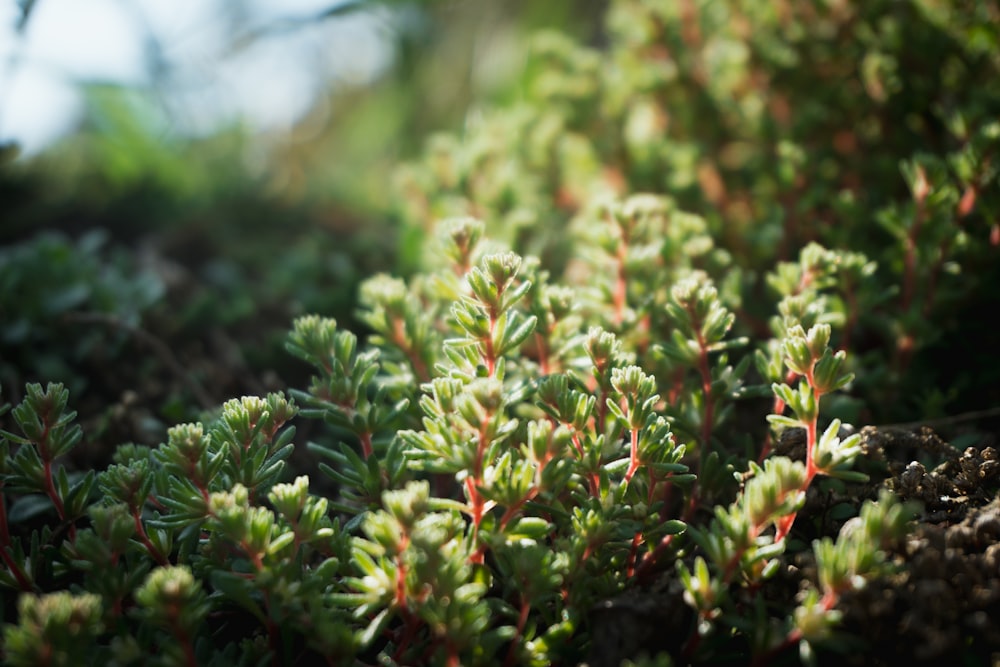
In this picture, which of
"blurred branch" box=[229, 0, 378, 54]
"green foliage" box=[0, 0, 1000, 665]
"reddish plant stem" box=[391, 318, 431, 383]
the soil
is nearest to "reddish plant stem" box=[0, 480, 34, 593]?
"green foliage" box=[0, 0, 1000, 665]

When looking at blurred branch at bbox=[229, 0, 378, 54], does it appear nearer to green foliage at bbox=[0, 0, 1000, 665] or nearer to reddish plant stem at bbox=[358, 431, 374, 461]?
green foliage at bbox=[0, 0, 1000, 665]

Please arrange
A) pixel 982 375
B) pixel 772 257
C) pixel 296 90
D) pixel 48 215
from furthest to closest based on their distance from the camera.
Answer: pixel 296 90
pixel 48 215
pixel 772 257
pixel 982 375

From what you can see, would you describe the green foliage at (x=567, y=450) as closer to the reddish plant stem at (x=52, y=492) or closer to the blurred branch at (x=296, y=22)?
the reddish plant stem at (x=52, y=492)

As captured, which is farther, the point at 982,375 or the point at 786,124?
the point at 786,124

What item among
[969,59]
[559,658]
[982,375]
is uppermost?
[969,59]

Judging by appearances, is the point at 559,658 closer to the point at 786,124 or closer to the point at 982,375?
the point at 982,375

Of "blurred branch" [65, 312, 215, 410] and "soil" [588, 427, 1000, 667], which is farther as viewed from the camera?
"blurred branch" [65, 312, 215, 410]

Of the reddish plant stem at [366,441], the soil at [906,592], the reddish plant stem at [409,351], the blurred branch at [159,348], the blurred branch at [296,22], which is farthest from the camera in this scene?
the blurred branch at [296,22]

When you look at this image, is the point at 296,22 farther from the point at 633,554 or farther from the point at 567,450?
the point at 633,554

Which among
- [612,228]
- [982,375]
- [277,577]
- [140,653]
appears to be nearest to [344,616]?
[277,577]

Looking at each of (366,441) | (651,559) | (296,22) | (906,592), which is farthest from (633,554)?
(296,22)

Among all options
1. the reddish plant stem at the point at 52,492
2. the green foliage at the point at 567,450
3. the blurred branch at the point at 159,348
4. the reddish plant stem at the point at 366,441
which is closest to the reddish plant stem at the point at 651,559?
the green foliage at the point at 567,450
